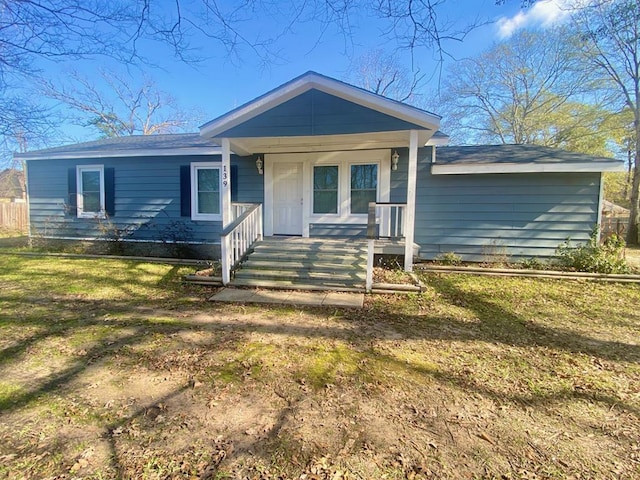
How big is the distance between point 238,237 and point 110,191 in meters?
5.27

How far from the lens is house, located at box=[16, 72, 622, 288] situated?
18.9 ft

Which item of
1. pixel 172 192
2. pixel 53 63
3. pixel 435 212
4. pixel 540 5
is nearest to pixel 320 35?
pixel 540 5

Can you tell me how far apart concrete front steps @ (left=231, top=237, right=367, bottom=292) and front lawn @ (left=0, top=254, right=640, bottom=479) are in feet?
3.03

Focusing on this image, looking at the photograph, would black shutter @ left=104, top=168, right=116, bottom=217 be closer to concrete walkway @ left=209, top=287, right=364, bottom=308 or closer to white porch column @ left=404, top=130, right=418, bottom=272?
concrete walkway @ left=209, top=287, right=364, bottom=308

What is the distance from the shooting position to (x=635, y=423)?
6.95 feet

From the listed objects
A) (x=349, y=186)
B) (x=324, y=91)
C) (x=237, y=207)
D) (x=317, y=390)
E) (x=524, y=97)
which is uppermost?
(x=524, y=97)

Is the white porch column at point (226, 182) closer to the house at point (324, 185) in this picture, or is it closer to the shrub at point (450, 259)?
the house at point (324, 185)

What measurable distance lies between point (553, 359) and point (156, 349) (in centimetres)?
400

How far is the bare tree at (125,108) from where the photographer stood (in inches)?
826

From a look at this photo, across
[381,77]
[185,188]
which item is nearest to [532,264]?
[185,188]

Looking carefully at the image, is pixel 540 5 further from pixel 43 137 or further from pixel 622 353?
pixel 43 137

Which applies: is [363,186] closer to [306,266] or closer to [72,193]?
[306,266]

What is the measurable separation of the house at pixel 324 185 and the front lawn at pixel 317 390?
2.00 metres

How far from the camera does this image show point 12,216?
1492 centimetres
